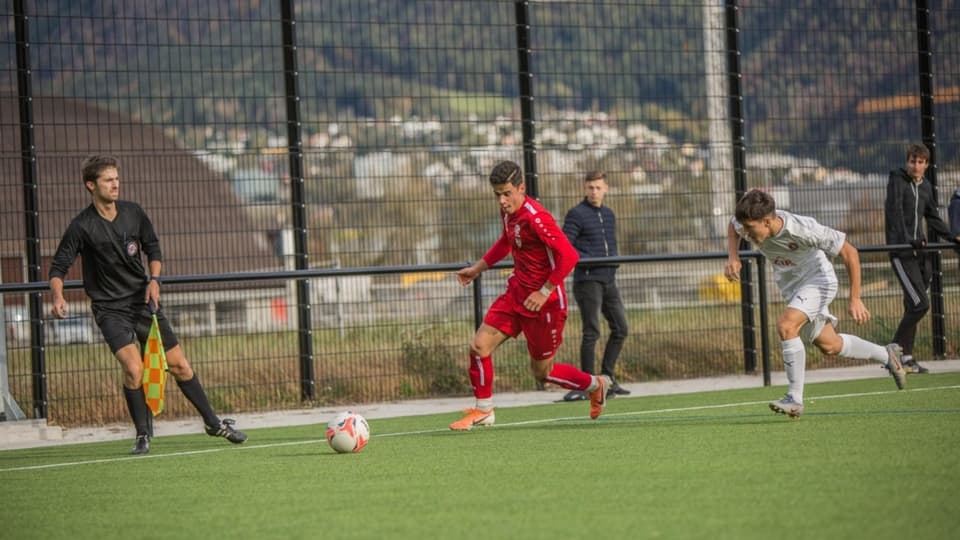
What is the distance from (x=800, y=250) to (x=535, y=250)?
180 cm

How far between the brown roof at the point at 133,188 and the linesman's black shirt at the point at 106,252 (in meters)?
2.86

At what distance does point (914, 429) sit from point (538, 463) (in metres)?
2.30

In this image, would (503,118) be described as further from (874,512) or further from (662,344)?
(874,512)

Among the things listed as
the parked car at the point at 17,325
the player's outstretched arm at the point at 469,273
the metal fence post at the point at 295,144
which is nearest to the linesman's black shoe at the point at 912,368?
the player's outstretched arm at the point at 469,273

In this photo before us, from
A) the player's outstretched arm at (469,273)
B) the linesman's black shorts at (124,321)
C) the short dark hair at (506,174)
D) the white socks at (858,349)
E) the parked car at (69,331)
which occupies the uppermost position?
the short dark hair at (506,174)

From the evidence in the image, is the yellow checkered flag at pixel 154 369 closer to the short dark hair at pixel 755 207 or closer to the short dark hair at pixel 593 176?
the short dark hair at pixel 755 207

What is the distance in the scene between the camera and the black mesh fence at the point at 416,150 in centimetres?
1222

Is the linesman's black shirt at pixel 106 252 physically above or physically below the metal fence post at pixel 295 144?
below

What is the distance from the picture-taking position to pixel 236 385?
12750 millimetres

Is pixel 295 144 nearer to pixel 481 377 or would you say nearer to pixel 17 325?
pixel 17 325

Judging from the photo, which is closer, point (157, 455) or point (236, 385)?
point (157, 455)

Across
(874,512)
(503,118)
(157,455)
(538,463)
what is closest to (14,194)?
(157,455)

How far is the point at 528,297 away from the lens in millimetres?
9422

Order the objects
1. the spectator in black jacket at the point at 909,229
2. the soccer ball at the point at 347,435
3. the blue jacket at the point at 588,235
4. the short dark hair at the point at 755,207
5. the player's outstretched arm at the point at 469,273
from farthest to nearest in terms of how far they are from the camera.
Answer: the spectator in black jacket at the point at 909,229
the blue jacket at the point at 588,235
the player's outstretched arm at the point at 469,273
the short dark hair at the point at 755,207
the soccer ball at the point at 347,435
